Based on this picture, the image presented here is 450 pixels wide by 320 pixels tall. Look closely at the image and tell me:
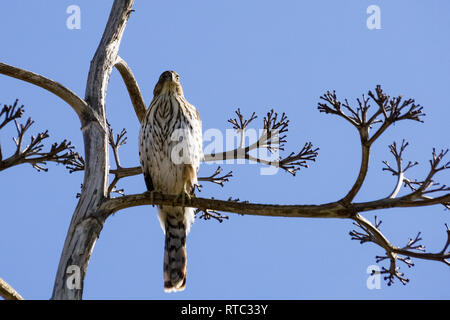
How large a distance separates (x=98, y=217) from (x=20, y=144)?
36.2 inches

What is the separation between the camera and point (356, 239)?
16.2ft

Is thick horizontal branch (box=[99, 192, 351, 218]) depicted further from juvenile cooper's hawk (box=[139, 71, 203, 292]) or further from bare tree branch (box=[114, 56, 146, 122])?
bare tree branch (box=[114, 56, 146, 122])

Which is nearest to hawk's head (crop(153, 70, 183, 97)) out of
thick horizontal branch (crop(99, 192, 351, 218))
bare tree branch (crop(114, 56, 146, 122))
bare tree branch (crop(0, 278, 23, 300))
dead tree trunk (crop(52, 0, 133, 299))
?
bare tree branch (crop(114, 56, 146, 122))

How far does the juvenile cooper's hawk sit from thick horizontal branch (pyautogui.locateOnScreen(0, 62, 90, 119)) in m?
0.76

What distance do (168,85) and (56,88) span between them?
1.35 m

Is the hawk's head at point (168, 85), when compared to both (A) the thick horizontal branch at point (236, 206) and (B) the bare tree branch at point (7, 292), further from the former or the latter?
(B) the bare tree branch at point (7, 292)

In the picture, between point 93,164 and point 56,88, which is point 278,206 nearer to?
point 93,164

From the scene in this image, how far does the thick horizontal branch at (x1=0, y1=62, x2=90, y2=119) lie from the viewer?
19.3 feet

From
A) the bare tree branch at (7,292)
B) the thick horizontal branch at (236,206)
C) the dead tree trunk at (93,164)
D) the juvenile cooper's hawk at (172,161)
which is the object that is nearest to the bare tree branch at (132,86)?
the dead tree trunk at (93,164)

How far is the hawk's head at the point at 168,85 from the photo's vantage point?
6836 millimetres

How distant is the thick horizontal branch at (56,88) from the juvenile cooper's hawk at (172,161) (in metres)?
0.76

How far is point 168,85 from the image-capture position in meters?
6.85
